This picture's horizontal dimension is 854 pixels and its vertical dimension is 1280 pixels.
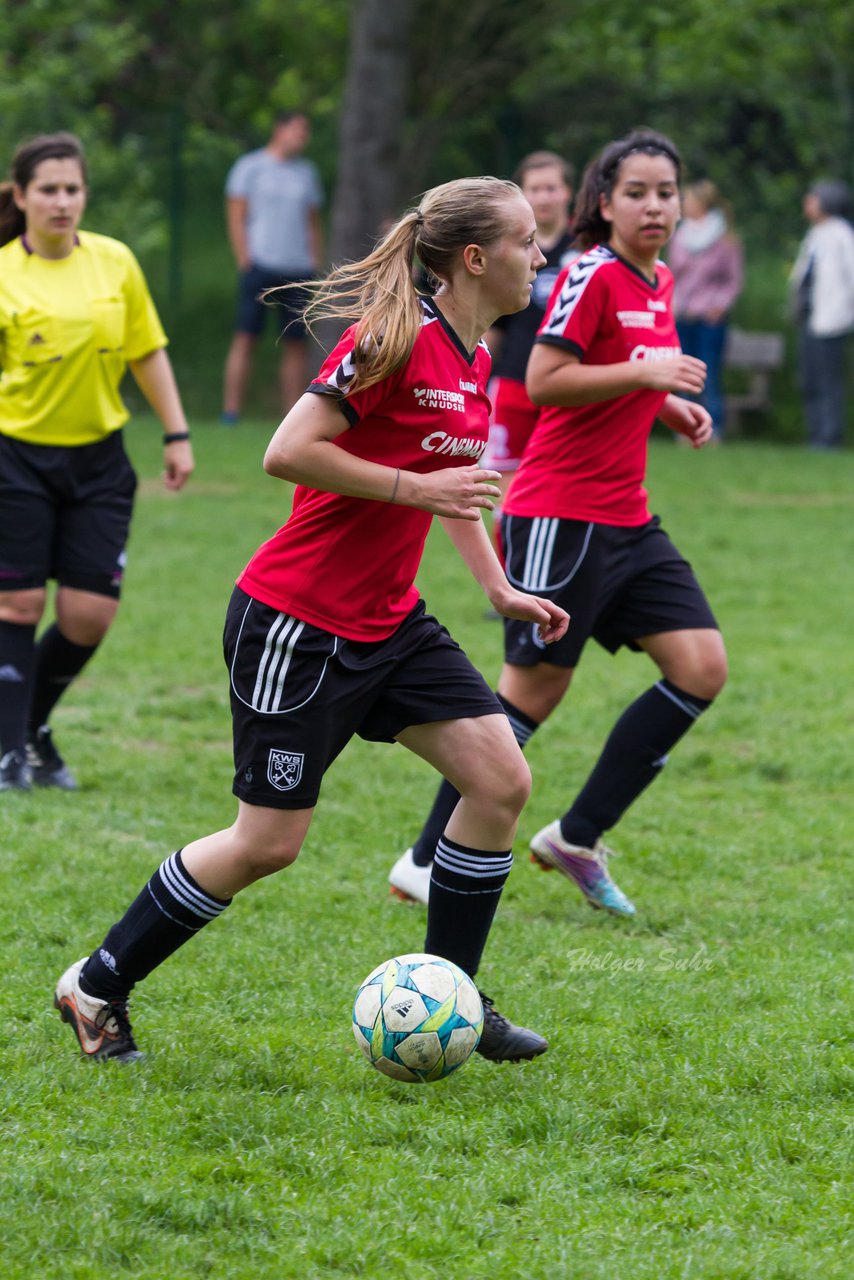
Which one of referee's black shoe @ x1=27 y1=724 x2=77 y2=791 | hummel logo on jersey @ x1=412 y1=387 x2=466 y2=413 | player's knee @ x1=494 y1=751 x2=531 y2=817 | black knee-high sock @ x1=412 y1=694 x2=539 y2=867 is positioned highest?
hummel logo on jersey @ x1=412 y1=387 x2=466 y2=413

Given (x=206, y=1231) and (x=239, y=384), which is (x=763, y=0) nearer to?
(x=239, y=384)

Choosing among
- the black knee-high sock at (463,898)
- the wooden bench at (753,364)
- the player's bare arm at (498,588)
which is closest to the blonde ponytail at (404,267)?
the player's bare arm at (498,588)

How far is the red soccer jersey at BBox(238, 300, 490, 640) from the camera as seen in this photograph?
146 inches

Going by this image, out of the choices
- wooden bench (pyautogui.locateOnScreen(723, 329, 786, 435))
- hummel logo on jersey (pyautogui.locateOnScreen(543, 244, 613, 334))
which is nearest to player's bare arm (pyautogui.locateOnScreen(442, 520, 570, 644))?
hummel logo on jersey (pyautogui.locateOnScreen(543, 244, 613, 334))

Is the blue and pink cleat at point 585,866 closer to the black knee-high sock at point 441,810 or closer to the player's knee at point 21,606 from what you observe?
the black knee-high sock at point 441,810

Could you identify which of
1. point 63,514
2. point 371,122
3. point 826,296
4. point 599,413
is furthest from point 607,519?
point 371,122

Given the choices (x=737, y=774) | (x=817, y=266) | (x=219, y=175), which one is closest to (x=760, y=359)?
(x=817, y=266)

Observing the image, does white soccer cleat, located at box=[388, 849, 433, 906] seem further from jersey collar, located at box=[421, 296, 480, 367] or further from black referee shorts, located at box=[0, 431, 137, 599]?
jersey collar, located at box=[421, 296, 480, 367]

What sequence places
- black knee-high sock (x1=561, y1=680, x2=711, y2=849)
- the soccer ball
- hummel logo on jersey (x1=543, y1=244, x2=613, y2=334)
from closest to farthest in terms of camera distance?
the soccer ball → hummel logo on jersey (x1=543, y1=244, x2=613, y2=334) → black knee-high sock (x1=561, y1=680, x2=711, y2=849)

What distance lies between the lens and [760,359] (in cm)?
1828

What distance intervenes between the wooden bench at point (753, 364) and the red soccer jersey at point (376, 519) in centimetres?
1492

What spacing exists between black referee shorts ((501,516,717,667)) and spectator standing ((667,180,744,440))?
12.0 m

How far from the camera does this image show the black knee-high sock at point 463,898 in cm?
396

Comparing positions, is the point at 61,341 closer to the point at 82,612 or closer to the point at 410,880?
the point at 82,612
